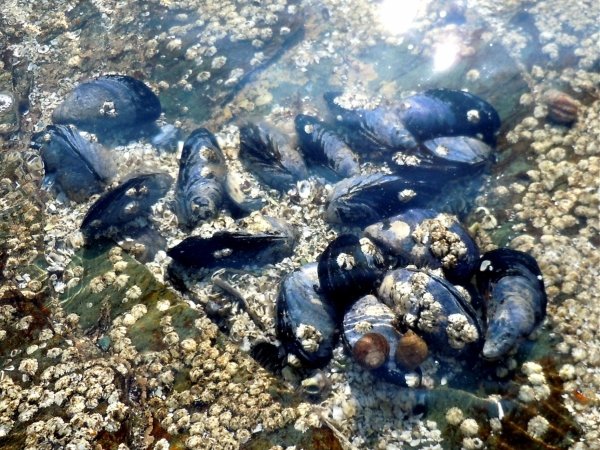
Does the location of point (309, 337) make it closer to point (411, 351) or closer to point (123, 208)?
point (411, 351)

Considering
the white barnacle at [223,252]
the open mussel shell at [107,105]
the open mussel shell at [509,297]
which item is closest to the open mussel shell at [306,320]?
the white barnacle at [223,252]

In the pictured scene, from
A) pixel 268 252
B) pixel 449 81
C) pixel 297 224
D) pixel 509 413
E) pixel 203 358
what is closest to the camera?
pixel 509 413

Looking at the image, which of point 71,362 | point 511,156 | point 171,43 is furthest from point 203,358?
point 171,43

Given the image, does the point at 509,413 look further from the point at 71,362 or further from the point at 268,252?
the point at 71,362

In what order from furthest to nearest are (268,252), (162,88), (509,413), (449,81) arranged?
(162,88) → (449,81) → (268,252) → (509,413)

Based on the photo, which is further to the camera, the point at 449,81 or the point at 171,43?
the point at 171,43

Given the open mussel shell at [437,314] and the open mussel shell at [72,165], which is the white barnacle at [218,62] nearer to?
the open mussel shell at [72,165]

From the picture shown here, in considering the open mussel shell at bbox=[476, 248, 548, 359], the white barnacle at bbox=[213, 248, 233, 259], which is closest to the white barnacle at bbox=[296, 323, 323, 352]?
the white barnacle at bbox=[213, 248, 233, 259]
